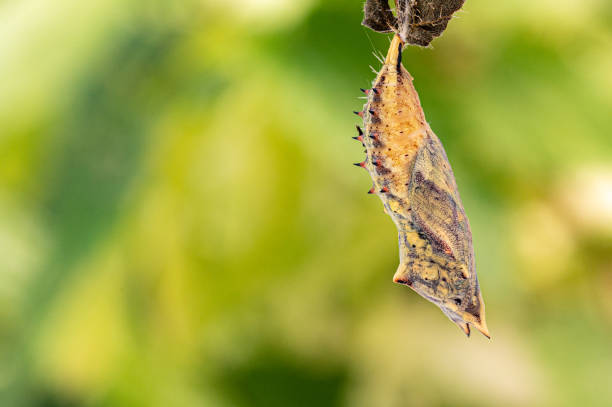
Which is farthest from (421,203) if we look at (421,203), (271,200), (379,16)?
(271,200)

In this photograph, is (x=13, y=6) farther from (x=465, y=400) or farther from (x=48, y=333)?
(x=465, y=400)

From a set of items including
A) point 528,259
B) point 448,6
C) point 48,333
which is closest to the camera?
point 448,6

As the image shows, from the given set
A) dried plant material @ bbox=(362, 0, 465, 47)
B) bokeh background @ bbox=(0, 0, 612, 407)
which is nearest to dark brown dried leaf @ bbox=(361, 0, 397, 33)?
dried plant material @ bbox=(362, 0, 465, 47)

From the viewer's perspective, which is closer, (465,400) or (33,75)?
(33,75)

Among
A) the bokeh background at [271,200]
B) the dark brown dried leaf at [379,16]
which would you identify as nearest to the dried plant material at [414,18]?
A: the dark brown dried leaf at [379,16]

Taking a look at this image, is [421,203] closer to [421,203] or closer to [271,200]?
[421,203]

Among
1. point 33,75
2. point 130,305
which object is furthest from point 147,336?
point 33,75

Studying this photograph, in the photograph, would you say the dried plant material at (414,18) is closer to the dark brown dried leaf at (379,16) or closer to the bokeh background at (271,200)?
the dark brown dried leaf at (379,16)

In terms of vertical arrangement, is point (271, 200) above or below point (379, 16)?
→ above
